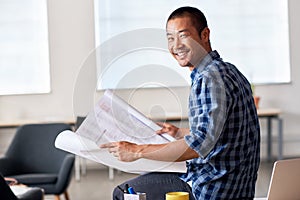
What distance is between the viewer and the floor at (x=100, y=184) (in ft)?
19.0

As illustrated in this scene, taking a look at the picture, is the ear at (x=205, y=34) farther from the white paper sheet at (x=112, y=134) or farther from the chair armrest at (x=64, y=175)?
the chair armrest at (x=64, y=175)

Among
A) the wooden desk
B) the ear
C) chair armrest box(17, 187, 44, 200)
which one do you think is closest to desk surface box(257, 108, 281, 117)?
the wooden desk

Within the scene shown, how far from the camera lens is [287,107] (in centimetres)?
762

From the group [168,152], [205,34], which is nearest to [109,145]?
[168,152]

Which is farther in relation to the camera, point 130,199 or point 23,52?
point 23,52

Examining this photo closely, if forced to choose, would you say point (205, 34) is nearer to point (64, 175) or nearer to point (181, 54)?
point (181, 54)

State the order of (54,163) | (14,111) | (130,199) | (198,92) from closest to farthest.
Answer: (198,92) → (130,199) → (54,163) → (14,111)

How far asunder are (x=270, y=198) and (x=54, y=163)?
12.2 ft

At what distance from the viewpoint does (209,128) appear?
1.69 metres

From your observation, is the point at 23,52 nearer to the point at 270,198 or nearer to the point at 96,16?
the point at 96,16

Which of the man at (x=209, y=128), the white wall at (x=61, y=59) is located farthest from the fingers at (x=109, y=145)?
the white wall at (x=61, y=59)

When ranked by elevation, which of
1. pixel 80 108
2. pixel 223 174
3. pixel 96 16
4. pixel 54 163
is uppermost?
pixel 96 16

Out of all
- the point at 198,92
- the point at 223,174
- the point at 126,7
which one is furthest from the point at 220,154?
the point at 126,7

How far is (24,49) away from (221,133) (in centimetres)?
587
